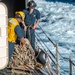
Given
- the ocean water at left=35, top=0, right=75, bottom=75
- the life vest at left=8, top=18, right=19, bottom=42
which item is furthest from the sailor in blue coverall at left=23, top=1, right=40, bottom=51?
the ocean water at left=35, top=0, right=75, bottom=75

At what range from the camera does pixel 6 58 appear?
332cm

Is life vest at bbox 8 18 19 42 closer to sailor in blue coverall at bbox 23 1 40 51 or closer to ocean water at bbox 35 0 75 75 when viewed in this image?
sailor in blue coverall at bbox 23 1 40 51

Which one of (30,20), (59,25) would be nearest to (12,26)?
(30,20)

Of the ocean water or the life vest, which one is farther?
the ocean water

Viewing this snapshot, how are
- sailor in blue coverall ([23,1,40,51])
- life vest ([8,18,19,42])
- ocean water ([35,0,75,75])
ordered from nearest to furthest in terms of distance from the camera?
life vest ([8,18,19,42]), sailor in blue coverall ([23,1,40,51]), ocean water ([35,0,75,75])

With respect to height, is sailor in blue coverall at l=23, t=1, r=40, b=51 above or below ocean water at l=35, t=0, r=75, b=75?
above

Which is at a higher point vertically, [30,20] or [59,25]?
[30,20]

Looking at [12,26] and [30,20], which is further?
[30,20]

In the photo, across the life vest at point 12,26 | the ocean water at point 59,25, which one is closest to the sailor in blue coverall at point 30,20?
the life vest at point 12,26

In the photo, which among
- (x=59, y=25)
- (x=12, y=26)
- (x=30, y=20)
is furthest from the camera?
(x=59, y=25)

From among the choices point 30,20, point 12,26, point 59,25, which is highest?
point 12,26

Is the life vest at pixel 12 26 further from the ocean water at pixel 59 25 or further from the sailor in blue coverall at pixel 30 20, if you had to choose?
the ocean water at pixel 59 25

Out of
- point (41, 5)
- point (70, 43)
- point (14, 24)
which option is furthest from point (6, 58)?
point (41, 5)

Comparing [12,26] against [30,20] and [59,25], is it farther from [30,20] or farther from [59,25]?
[59,25]
